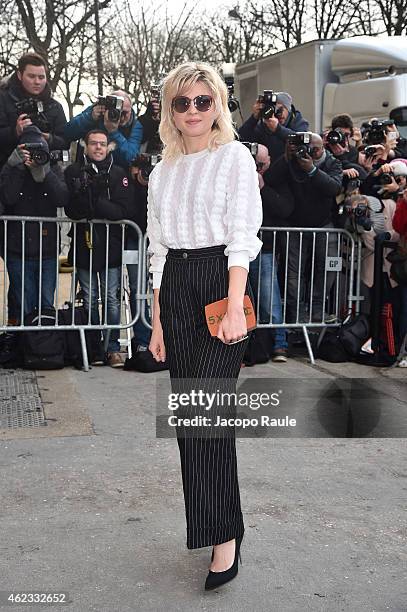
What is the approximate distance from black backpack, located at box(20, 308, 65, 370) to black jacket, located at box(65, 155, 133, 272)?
0.63m

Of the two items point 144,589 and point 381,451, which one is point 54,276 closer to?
point 381,451

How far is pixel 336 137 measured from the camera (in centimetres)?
868

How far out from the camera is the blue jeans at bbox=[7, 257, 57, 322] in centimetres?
744

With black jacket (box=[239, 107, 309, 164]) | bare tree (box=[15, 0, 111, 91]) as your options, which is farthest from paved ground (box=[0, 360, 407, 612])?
bare tree (box=[15, 0, 111, 91])

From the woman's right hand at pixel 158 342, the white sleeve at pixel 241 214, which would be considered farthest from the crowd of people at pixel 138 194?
the white sleeve at pixel 241 214

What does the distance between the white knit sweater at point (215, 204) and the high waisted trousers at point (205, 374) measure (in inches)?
2.8

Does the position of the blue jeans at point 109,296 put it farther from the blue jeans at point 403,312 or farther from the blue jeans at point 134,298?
the blue jeans at point 403,312

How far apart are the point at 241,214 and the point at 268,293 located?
15.4 feet

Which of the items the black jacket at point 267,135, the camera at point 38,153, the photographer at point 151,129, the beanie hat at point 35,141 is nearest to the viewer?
the camera at point 38,153

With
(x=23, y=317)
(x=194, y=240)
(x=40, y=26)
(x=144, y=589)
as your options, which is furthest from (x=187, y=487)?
(x=40, y=26)

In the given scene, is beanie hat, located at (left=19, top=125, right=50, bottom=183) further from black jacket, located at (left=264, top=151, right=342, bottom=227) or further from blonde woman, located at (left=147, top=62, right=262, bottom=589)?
blonde woman, located at (left=147, top=62, right=262, bottom=589)

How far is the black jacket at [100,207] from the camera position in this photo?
7180mm

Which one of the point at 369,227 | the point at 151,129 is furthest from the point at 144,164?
the point at 369,227

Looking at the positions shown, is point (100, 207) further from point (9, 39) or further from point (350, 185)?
point (9, 39)
